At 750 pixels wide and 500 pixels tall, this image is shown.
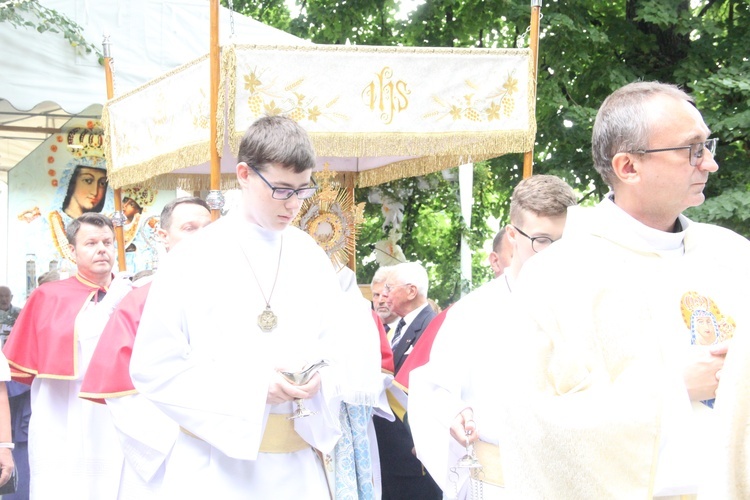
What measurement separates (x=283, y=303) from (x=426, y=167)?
2.93 meters

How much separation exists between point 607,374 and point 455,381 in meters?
1.56

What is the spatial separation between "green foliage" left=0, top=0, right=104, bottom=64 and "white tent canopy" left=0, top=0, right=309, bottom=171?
0.24 ft

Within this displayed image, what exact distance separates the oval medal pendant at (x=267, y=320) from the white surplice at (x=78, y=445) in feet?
7.86

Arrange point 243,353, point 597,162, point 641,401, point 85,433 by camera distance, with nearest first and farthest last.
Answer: point 641,401, point 597,162, point 243,353, point 85,433

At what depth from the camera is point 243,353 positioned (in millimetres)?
3504

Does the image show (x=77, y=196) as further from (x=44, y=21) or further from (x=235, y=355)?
(x=235, y=355)

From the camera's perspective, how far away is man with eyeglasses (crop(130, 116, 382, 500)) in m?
3.43


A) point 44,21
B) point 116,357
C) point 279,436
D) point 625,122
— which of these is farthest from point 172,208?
point 44,21

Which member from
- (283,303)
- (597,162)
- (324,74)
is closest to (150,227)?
(324,74)

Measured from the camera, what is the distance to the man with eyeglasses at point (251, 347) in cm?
343

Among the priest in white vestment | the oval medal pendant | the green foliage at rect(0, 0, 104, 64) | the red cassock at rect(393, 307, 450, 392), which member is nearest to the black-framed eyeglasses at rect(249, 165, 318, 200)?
the oval medal pendant

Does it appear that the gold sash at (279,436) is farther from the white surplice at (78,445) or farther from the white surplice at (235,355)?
the white surplice at (78,445)

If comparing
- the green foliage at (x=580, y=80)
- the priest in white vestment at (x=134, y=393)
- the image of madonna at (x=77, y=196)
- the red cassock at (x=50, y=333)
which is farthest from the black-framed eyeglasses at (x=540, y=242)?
the image of madonna at (x=77, y=196)

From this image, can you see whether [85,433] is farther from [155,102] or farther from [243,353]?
[243,353]
